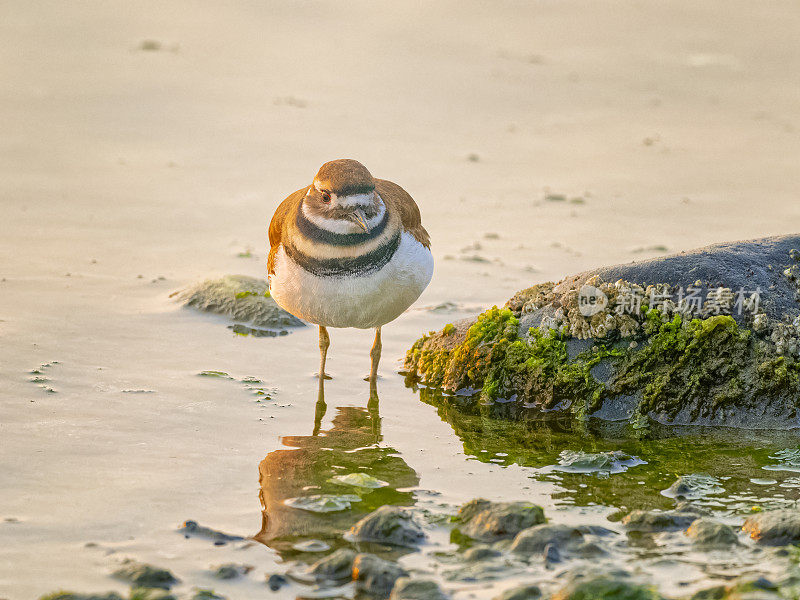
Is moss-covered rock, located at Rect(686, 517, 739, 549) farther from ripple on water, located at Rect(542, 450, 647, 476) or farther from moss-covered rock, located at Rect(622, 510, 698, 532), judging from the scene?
ripple on water, located at Rect(542, 450, 647, 476)

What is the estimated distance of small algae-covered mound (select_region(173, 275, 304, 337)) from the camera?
27.9 feet

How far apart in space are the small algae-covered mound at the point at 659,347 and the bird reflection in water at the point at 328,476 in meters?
0.87

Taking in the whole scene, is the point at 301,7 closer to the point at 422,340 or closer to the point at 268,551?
the point at 422,340

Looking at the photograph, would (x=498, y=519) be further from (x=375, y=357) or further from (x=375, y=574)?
(x=375, y=357)

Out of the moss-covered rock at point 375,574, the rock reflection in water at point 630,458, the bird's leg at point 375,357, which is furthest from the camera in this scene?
the bird's leg at point 375,357

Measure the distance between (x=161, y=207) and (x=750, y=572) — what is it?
773cm

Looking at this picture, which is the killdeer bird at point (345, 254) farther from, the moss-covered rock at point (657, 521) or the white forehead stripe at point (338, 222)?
the moss-covered rock at point (657, 521)

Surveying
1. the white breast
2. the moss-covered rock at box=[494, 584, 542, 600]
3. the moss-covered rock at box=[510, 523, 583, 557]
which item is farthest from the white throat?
the moss-covered rock at box=[494, 584, 542, 600]

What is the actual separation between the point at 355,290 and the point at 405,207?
0.87m

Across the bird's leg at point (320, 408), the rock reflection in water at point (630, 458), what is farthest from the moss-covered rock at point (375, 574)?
the bird's leg at point (320, 408)

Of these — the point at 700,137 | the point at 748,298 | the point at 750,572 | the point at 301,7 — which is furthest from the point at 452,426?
the point at 301,7

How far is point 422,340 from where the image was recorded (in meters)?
7.88

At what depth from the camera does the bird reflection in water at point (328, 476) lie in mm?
5070

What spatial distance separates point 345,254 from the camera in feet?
21.7
